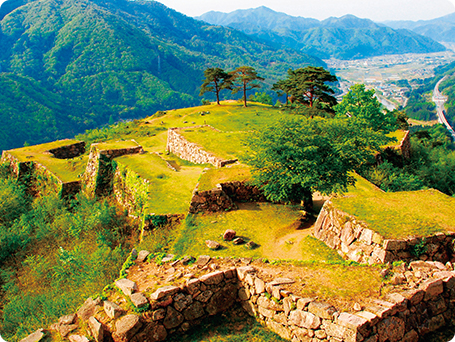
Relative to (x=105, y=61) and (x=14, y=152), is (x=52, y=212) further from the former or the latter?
(x=105, y=61)

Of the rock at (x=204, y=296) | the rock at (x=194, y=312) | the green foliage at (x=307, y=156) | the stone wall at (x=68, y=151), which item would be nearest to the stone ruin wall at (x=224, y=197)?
the green foliage at (x=307, y=156)

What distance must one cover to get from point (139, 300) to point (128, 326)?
55 centimetres

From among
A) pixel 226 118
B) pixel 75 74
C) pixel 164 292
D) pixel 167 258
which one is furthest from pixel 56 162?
pixel 75 74

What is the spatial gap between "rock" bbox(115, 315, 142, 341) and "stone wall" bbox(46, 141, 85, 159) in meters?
26.5

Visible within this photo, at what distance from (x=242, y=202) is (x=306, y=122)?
14.9 feet

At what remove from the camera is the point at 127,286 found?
297 inches

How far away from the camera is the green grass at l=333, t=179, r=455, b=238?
8836mm

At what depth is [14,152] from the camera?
91.3ft

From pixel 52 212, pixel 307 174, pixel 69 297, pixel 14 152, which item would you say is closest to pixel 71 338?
pixel 69 297

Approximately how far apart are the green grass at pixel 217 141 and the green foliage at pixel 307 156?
7.01 meters

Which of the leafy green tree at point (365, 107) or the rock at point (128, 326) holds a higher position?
the leafy green tree at point (365, 107)

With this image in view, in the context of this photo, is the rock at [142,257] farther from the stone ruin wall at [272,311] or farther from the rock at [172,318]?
the rock at [172,318]

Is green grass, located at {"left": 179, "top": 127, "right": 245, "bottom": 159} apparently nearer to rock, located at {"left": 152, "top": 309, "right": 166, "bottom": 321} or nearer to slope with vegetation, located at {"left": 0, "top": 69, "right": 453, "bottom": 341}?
slope with vegetation, located at {"left": 0, "top": 69, "right": 453, "bottom": 341}

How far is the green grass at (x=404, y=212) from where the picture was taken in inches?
348
